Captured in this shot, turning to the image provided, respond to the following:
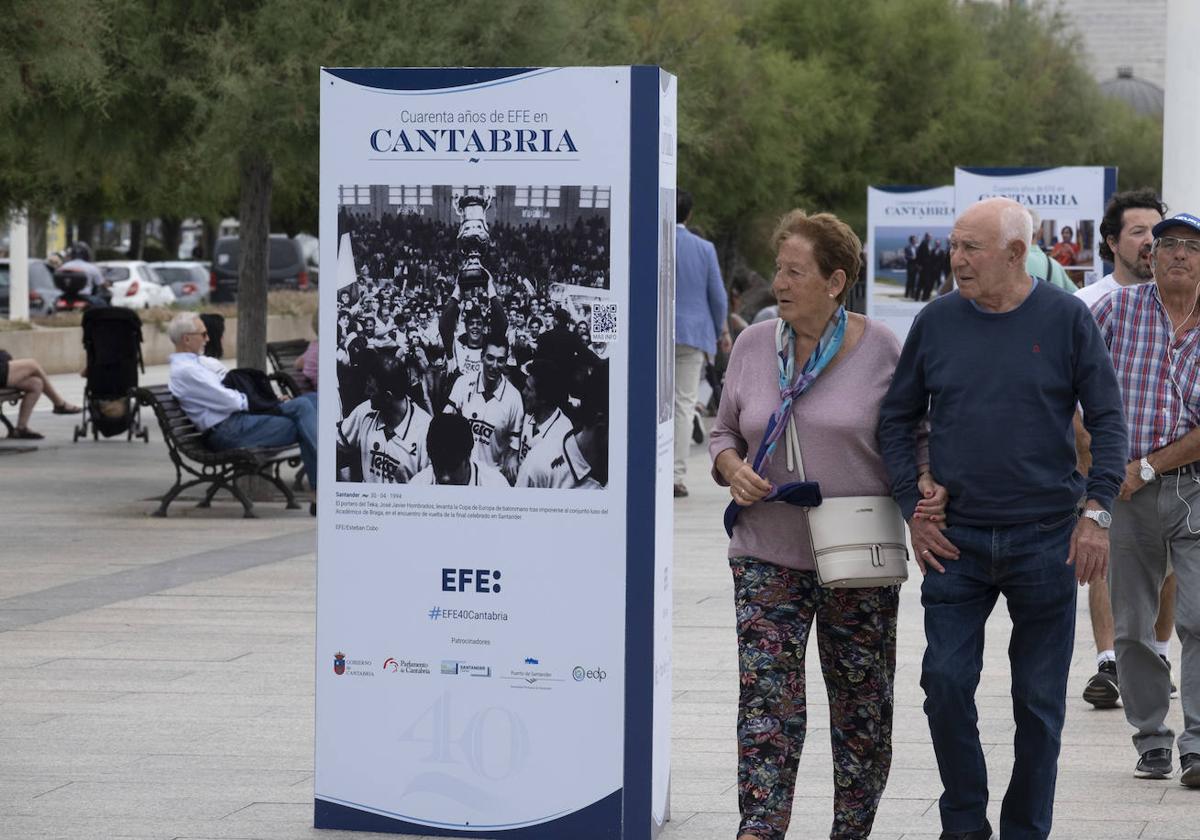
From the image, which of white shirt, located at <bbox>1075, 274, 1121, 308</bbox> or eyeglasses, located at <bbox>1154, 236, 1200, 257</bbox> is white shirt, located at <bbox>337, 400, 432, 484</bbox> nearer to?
eyeglasses, located at <bbox>1154, 236, 1200, 257</bbox>

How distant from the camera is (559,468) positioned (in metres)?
5.28

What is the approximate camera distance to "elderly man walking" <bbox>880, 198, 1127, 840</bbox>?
16.3ft

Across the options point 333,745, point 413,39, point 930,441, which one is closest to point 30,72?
point 413,39

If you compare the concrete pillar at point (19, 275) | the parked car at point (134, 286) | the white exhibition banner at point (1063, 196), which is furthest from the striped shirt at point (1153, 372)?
the parked car at point (134, 286)

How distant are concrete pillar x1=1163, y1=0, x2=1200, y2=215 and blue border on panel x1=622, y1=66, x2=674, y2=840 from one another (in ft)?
26.1

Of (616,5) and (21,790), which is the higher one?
(616,5)

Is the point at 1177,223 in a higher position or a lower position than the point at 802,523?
higher

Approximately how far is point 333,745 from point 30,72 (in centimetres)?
763

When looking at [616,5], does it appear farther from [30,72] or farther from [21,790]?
[21,790]

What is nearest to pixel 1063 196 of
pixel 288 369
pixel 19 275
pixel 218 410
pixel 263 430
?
pixel 288 369

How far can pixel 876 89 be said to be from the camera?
37.2 meters

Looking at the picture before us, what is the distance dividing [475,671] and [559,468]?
583mm

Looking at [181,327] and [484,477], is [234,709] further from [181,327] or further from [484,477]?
[181,327]

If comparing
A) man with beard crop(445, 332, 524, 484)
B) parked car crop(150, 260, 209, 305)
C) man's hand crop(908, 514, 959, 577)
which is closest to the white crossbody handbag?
man's hand crop(908, 514, 959, 577)
